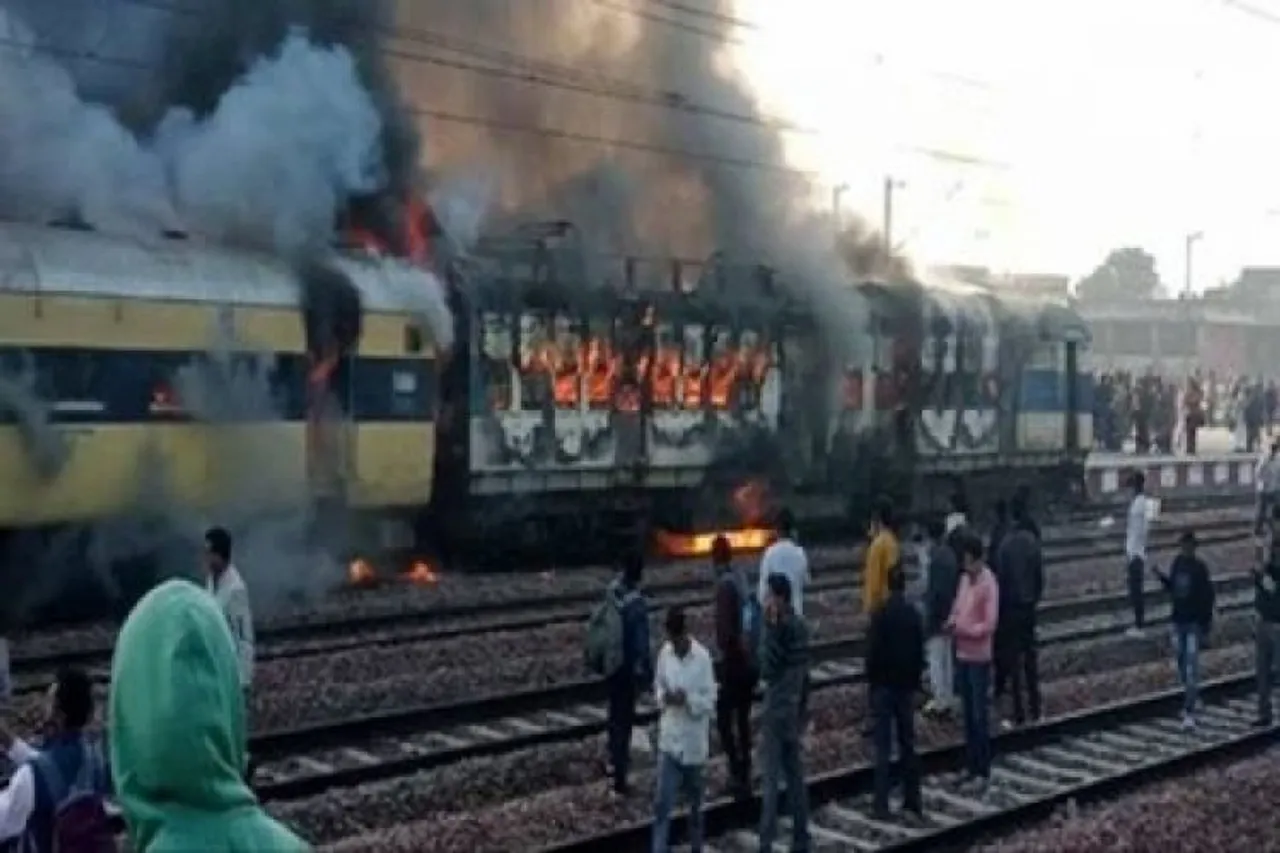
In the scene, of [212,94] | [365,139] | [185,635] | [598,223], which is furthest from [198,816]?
[598,223]

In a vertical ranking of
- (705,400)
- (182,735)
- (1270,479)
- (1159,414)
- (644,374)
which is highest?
(644,374)

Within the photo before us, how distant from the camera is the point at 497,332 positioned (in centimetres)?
2528

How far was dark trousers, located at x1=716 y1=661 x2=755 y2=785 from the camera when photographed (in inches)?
518

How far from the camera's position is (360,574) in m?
24.2

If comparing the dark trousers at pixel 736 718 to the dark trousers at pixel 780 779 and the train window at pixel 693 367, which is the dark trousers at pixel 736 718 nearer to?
the dark trousers at pixel 780 779

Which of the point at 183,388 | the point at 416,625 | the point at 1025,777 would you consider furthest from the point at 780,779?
the point at 183,388

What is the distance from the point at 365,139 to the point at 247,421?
700 cm

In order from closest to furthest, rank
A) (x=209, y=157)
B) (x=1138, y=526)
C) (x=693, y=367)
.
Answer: (x=1138, y=526) < (x=209, y=157) < (x=693, y=367)

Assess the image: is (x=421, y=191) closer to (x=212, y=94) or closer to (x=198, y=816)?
(x=212, y=94)

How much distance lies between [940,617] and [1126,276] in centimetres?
12890

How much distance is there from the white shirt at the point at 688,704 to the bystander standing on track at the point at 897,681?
1967 mm

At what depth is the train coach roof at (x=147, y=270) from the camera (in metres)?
19.0

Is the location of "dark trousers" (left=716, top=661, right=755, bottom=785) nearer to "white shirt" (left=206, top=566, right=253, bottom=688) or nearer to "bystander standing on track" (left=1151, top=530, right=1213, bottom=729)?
"white shirt" (left=206, top=566, right=253, bottom=688)

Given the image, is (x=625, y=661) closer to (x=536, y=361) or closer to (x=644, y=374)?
(x=536, y=361)
